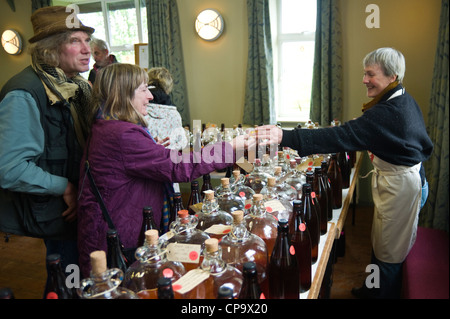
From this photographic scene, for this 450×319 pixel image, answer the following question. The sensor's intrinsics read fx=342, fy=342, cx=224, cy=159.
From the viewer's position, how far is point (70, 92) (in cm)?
158

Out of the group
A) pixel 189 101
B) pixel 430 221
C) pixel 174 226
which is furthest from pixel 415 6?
pixel 174 226

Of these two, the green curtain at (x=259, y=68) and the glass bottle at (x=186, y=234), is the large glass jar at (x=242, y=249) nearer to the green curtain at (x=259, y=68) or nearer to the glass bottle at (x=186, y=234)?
the glass bottle at (x=186, y=234)

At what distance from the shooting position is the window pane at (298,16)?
4613 millimetres

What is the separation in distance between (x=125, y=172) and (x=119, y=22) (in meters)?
5.29

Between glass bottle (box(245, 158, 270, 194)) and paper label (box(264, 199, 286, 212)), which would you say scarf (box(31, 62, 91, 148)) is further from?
paper label (box(264, 199, 286, 212))

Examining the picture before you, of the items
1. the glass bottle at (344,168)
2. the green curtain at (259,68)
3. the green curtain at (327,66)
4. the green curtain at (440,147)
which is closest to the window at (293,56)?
the green curtain at (259,68)

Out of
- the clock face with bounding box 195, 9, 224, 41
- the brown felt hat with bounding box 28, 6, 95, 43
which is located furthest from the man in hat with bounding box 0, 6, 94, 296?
the clock face with bounding box 195, 9, 224, 41

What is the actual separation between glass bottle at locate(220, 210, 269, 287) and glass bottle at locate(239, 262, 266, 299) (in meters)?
0.17

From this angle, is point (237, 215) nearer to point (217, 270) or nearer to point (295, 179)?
point (217, 270)

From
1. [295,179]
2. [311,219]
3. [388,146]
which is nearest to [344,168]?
[388,146]

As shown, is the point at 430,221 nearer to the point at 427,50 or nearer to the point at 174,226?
the point at 427,50

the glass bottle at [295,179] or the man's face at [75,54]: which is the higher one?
the man's face at [75,54]

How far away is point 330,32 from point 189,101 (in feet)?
7.38

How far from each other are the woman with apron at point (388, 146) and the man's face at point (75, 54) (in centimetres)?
93
